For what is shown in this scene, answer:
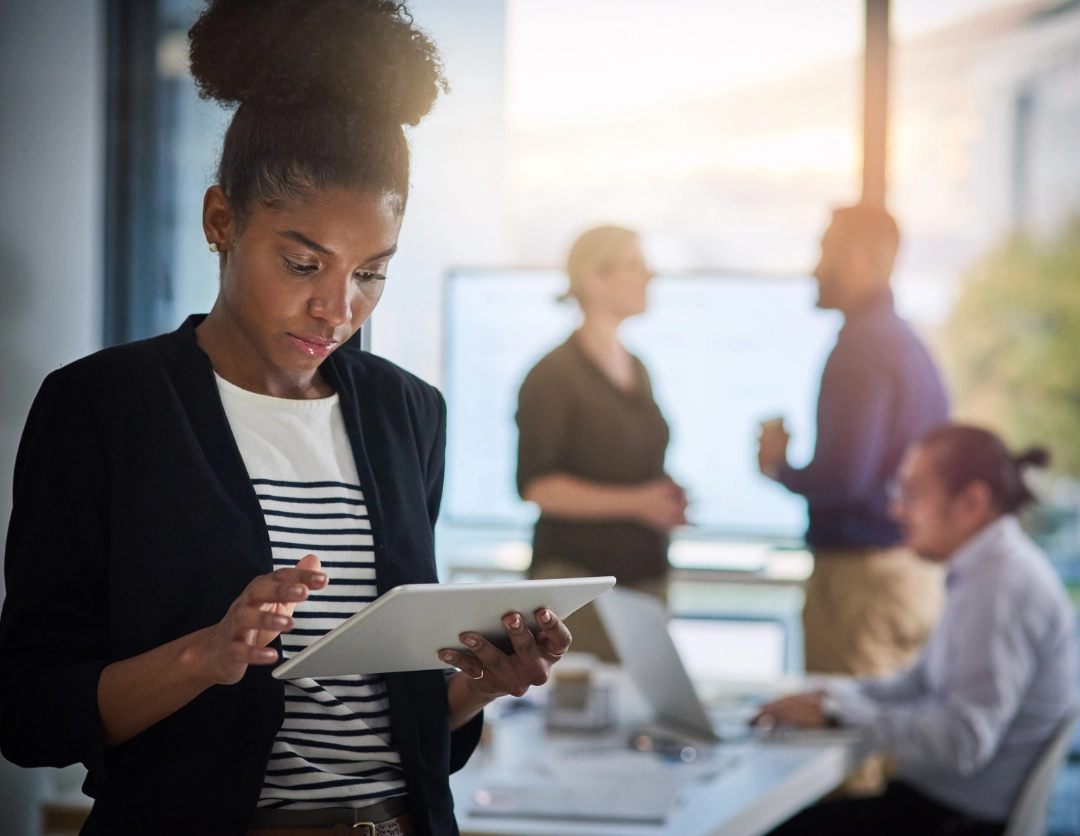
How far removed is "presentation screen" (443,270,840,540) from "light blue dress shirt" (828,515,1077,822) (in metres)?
1.61

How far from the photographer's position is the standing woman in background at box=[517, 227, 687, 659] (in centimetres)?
305

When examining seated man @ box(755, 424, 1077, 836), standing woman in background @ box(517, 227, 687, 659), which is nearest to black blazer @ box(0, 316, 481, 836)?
seated man @ box(755, 424, 1077, 836)

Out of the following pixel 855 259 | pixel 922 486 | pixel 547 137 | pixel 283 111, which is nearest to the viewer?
pixel 283 111

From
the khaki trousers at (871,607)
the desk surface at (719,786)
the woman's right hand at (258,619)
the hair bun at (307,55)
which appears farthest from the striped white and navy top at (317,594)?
the khaki trousers at (871,607)

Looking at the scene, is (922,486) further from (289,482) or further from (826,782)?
(289,482)

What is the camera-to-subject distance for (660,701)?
2.23 metres

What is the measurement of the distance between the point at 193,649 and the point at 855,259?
2.68 meters

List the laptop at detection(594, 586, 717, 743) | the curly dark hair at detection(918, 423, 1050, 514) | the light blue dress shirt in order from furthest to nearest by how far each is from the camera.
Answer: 1. the curly dark hair at detection(918, 423, 1050, 514)
2. the light blue dress shirt
3. the laptop at detection(594, 586, 717, 743)

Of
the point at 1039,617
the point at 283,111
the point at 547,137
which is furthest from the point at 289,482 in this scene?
the point at 547,137

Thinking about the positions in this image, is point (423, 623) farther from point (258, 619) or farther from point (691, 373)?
point (691, 373)

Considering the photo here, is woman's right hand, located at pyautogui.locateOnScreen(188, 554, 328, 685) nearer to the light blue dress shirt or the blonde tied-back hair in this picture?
the light blue dress shirt

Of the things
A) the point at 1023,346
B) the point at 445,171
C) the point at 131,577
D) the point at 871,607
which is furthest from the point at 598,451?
the point at 131,577

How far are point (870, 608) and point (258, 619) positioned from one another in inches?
107

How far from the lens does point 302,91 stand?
3.41 ft
